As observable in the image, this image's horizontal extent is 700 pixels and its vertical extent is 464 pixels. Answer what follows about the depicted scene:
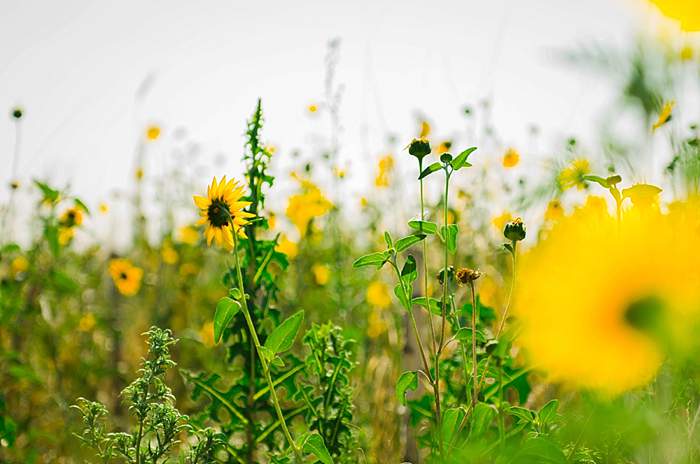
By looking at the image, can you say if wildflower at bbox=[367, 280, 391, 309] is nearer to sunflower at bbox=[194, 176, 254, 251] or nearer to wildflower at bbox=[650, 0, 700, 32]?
sunflower at bbox=[194, 176, 254, 251]

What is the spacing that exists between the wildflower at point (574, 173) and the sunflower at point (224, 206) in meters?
0.45

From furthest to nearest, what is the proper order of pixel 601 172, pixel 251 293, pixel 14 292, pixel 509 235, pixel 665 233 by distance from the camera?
pixel 14 292 < pixel 251 293 < pixel 601 172 < pixel 509 235 < pixel 665 233

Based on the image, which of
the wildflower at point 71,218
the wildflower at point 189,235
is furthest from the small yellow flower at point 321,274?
the wildflower at point 71,218

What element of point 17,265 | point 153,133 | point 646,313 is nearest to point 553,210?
point 646,313

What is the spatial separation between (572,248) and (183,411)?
200 centimetres

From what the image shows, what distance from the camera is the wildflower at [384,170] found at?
2.38 meters

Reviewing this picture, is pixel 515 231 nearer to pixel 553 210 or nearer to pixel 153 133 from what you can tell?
pixel 553 210

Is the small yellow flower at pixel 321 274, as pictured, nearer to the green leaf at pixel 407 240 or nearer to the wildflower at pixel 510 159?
the wildflower at pixel 510 159

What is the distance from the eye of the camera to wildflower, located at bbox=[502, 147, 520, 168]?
8.21ft

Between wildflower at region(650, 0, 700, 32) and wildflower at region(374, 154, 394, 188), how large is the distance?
6.38ft

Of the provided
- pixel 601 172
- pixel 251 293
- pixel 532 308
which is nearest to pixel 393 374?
pixel 251 293

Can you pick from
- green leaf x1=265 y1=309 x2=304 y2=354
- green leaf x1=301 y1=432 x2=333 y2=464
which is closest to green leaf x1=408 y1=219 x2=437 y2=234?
green leaf x1=265 y1=309 x2=304 y2=354

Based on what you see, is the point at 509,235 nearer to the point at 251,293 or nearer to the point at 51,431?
the point at 251,293

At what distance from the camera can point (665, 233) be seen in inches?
12.1
